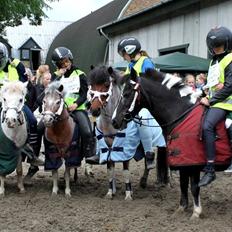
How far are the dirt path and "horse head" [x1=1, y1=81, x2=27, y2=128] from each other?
1210mm

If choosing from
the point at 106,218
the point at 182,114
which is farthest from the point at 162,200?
the point at 182,114

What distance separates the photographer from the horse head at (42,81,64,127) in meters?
6.52

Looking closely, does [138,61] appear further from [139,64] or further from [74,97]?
[74,97]

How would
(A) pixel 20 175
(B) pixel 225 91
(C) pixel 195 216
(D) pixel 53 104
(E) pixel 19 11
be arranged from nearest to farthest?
(B) pixel 225 91
(C) pixel 195 216
(D) pixel 53 104
(A) pixel 20 175
(E) pixel 19 11

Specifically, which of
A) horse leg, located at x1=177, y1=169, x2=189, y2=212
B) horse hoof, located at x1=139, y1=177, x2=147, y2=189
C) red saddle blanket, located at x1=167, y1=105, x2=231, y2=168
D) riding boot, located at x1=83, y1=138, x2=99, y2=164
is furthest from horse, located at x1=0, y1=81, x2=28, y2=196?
horse leg, located at x1=177, y1=169, x2=189, y2=212

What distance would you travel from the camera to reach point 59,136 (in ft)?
23.1

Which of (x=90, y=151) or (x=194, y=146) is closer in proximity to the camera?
(x=194, y=146)

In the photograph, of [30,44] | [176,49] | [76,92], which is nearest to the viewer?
[76,92]

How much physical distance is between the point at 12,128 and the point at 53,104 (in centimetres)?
76

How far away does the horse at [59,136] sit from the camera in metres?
6.71

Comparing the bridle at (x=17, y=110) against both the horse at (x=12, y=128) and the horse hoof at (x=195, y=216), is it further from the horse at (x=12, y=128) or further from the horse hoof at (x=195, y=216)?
the horse hoof at (x=195, y=216)

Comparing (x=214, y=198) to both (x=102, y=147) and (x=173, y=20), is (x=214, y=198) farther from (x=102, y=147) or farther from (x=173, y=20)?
(x=173, y=20)

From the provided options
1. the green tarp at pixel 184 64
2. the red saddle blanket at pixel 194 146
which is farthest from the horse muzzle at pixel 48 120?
the green tarp at pixel 184 64

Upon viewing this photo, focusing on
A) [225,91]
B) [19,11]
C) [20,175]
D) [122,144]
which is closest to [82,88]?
[122,144]
